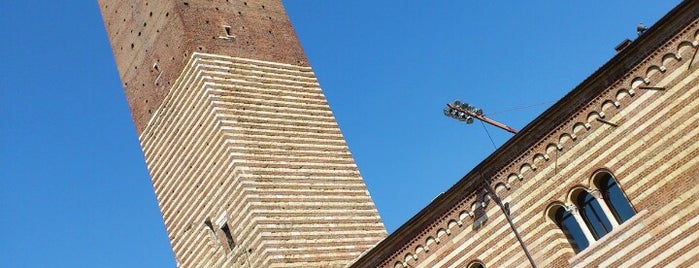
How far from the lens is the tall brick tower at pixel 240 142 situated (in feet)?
51.5

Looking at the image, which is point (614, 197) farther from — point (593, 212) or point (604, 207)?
point (593, 212)

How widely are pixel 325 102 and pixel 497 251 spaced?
7.37 m

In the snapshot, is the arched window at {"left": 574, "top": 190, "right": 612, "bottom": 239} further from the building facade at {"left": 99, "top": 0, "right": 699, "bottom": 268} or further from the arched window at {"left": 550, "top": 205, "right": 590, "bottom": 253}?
the arched window at {"left": 550, "top": 205, "right": 590, "bottom": 253}

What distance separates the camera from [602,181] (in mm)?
11477

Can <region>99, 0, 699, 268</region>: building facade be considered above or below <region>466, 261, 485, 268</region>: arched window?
above

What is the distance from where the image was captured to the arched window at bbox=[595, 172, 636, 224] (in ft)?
36.7

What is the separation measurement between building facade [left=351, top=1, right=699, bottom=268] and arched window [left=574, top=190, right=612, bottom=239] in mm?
14

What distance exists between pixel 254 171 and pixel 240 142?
0.70 meters

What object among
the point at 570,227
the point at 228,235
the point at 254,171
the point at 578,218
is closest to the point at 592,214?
the point at 578,218

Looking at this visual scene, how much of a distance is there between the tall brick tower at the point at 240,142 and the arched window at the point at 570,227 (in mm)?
5113

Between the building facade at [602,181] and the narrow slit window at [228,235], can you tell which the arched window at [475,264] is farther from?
the narrow slit window at [228,235]

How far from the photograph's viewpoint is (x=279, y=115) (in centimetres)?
1741

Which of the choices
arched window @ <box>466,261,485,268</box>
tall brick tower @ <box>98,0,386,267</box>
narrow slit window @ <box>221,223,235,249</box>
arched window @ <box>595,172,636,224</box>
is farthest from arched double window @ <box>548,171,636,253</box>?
narrow slit window @ <box>221,223,235,249</box>

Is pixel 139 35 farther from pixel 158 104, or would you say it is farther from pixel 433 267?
pixel 433 267
